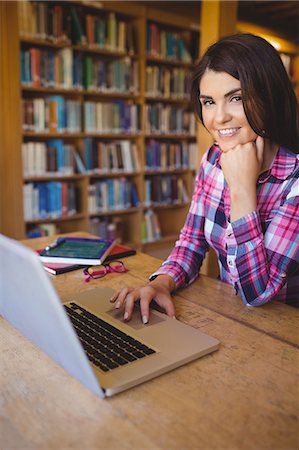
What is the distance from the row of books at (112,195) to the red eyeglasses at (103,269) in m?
2.54

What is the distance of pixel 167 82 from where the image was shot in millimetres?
4363

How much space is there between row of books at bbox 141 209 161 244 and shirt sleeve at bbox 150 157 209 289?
2944mm

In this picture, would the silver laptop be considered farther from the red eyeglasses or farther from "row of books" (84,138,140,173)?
"row of books" (84,138,140,173)

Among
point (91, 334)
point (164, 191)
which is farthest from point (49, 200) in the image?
point (91, 334)

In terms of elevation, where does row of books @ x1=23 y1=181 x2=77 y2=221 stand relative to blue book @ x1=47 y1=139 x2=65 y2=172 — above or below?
below

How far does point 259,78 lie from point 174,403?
79 centimetres

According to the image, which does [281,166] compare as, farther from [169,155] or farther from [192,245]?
[169,155]

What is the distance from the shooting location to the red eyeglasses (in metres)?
1.29

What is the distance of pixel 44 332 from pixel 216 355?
0.32 meters

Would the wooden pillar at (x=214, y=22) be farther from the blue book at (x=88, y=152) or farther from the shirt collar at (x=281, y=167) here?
the shirt collar at (x=281, y=167)

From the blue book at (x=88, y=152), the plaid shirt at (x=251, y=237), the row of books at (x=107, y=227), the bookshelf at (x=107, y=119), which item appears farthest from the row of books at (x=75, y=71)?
the plaid shirt at (x=251, y=237)

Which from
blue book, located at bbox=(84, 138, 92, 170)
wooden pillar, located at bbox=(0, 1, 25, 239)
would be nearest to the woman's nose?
wooden pillar, located at bbox=(0, 1, 25, 239)

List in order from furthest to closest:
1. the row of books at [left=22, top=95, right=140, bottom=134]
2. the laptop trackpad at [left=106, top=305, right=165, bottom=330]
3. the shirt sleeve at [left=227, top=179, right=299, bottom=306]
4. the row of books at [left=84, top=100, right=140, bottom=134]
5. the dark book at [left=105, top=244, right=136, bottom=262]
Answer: the row of books at [left=84, top=100, right=140, bottom=134] → the row of books at [left=22, top=95, right=140, bottom=134] → the dark book at [left=105, top=244, right=136, bottom=262] → the shirt sleeve at [left=227, top=179, right=299, bottom=306] → the laptop trackpad at [left=106, top=305, right=165, bottom=330]

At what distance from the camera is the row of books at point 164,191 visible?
14.4 ft
